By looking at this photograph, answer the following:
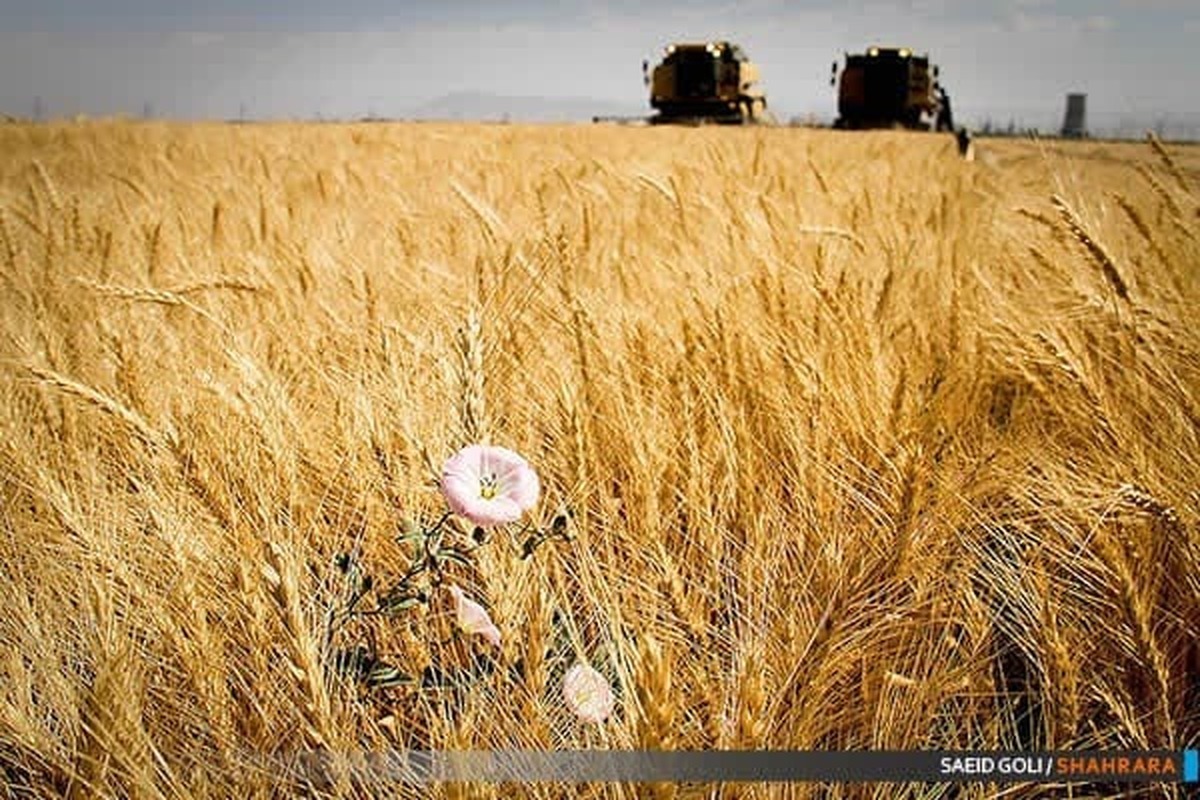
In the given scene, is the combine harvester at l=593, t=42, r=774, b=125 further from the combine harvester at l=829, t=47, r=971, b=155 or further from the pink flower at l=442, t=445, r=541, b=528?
the pink flower at l=442, t=445, r=541, b=528

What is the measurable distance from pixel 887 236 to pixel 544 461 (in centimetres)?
108

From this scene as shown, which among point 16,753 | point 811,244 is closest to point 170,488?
point 16,753

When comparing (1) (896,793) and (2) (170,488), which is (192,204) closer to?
(2) (170,488)

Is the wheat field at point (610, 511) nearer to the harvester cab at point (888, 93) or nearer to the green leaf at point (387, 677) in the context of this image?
the green leaf at point (387, 677)

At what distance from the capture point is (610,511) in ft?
2.70

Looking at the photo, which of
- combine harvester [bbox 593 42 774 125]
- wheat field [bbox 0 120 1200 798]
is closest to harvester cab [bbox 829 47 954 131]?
combine harvester [bbox 593 42 774 125]

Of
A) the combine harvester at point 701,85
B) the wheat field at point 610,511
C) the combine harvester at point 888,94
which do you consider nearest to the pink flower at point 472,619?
the wheat field at point 610,511

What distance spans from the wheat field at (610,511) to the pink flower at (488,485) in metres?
0.05

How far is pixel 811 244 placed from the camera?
1.69 meters

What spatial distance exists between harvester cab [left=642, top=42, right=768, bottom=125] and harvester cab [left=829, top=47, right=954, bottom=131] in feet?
6.65

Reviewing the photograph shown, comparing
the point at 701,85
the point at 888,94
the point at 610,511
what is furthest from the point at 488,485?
the point at 701,85

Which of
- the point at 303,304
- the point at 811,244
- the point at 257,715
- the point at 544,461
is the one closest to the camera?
the point at 257,715

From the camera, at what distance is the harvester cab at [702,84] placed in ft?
30.0

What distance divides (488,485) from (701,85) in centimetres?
924
